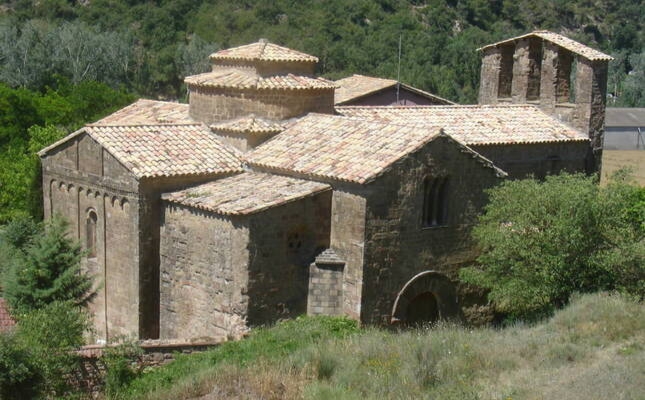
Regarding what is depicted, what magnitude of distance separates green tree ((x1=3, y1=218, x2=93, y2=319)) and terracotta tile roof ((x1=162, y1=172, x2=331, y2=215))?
2133 millimetres

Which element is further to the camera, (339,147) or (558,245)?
(339,147)

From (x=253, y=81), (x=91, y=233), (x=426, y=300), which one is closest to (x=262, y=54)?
(x=253, y=81)

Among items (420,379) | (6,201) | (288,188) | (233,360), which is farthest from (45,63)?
(420,379)

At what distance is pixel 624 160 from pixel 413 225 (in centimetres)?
3432

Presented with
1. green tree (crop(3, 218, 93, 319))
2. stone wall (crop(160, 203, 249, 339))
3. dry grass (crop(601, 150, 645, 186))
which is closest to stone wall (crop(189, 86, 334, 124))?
stone wall (crop(160, 203, 249, 339))

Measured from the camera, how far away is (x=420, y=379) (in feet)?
35.8

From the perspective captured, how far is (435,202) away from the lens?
646 inches

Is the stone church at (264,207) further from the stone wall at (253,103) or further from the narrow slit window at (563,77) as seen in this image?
the narrow slit window at (563,77)

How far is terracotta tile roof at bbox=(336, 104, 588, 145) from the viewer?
20.0 m

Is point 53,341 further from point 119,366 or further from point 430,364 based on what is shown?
point 430,364

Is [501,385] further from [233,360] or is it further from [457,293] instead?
[457,293]

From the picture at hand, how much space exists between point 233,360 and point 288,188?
389 cm

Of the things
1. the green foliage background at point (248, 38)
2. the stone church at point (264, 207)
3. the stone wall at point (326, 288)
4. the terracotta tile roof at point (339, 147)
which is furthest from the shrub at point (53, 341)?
the green foliage background at point (248, 38)

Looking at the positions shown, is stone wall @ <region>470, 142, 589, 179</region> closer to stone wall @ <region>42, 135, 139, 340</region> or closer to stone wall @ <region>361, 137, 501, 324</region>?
stone wall @ <region>361, 137, 501, 324</region>
